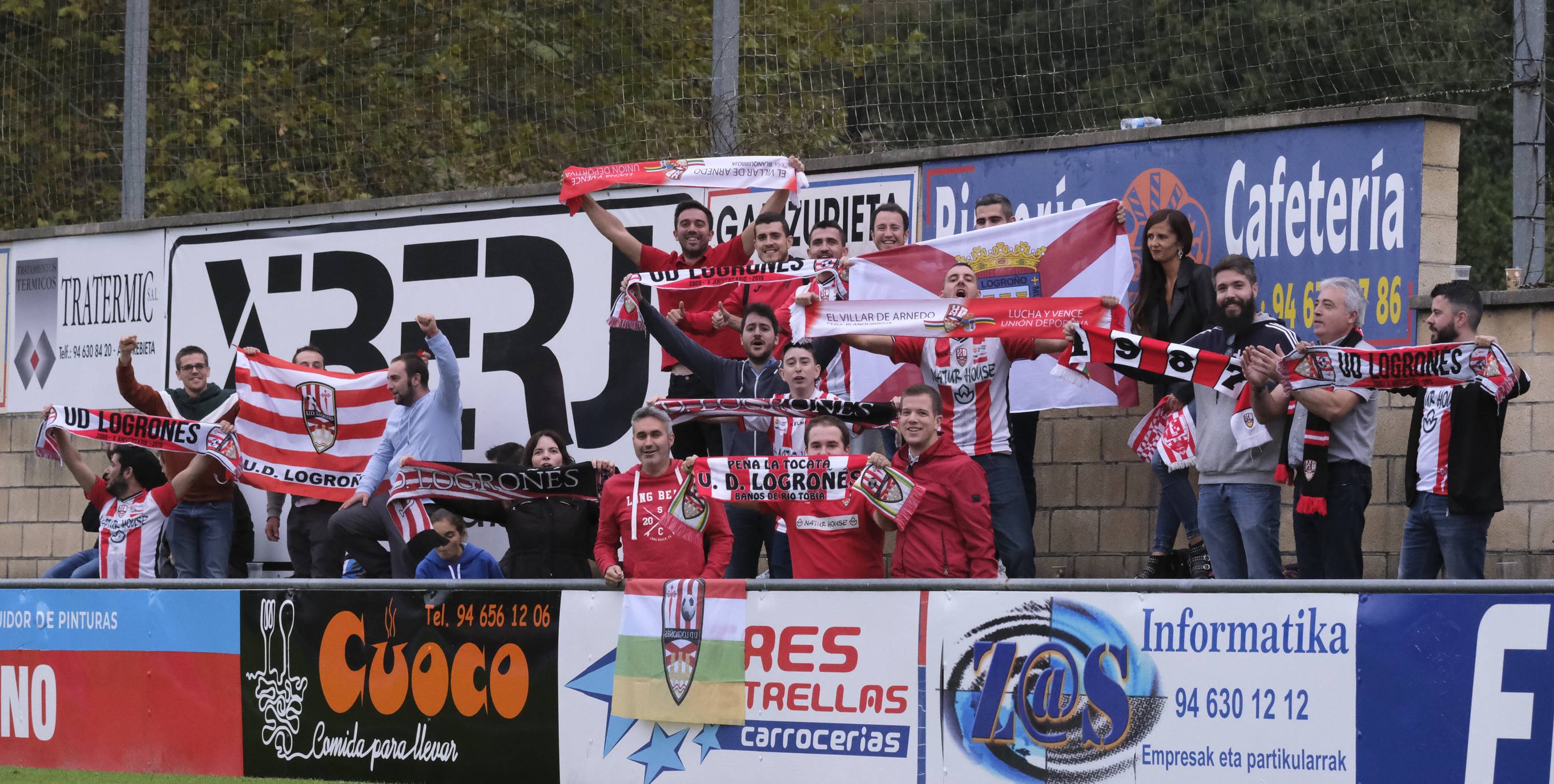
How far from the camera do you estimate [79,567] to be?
43.0 feet

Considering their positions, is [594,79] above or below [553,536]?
above

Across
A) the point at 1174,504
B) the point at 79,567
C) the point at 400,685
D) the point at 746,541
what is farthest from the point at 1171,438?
the point at 79,567

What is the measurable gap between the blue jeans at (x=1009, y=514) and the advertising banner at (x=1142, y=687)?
152cm

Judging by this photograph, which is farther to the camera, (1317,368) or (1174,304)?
(1174,304)

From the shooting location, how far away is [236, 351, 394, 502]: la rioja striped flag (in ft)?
40.1

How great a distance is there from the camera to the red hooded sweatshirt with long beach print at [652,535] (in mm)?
8719

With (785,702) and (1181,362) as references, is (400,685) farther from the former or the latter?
(1181,362)

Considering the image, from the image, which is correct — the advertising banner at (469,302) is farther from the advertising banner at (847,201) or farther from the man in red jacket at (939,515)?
the man in red jacket at (939,515)

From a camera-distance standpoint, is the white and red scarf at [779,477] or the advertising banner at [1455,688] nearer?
the advertising banner at [1455,688]

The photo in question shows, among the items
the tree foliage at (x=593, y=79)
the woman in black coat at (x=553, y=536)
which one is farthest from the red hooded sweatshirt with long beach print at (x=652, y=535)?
the tree foliage at (x=593, y=79)

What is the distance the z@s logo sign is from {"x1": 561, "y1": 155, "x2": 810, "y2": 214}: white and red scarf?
4112 mm

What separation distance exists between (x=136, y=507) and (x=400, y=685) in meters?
3.72

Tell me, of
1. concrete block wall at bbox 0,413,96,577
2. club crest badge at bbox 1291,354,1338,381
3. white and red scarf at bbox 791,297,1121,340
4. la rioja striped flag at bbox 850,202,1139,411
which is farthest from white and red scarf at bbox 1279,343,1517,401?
concrete block wall at bbox 0,413,96,577

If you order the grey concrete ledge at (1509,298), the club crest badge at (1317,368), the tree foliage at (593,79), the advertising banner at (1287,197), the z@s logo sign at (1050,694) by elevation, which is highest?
the tree foliage at (593,79)
